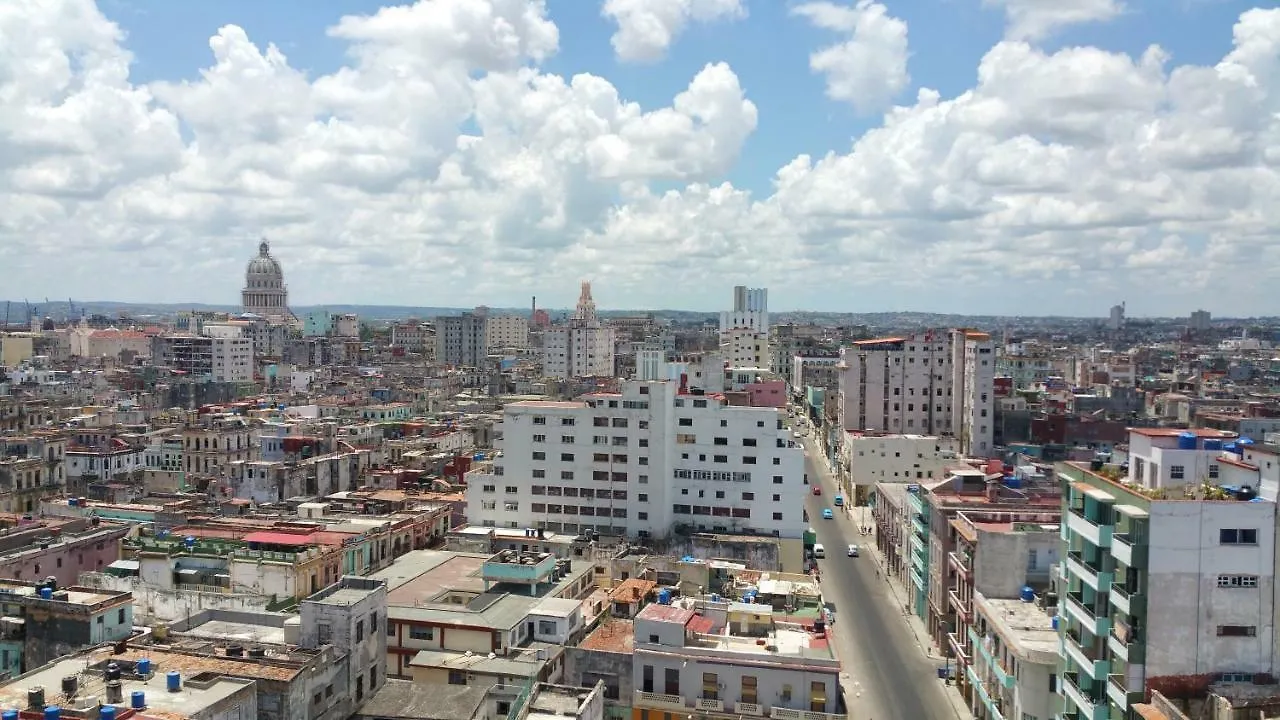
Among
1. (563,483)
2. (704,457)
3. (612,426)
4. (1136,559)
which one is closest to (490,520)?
(563,483)

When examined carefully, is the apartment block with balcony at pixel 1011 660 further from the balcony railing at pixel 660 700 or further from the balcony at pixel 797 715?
the balcony railing at pixel 660 700

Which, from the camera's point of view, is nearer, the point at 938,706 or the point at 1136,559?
the point at 1136,559

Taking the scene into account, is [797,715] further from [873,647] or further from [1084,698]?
[873,647]

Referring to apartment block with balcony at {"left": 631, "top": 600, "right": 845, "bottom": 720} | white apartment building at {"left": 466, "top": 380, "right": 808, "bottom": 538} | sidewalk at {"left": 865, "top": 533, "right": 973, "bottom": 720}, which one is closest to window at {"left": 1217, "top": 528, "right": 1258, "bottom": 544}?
apartment block with balcony at {"left": 631, "top": 600, "right": 845, "bottom": 720}

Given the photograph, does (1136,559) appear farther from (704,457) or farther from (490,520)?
(490,520)

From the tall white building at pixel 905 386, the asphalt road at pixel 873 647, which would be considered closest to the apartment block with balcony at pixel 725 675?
the asphalt road at pixel 873 647
